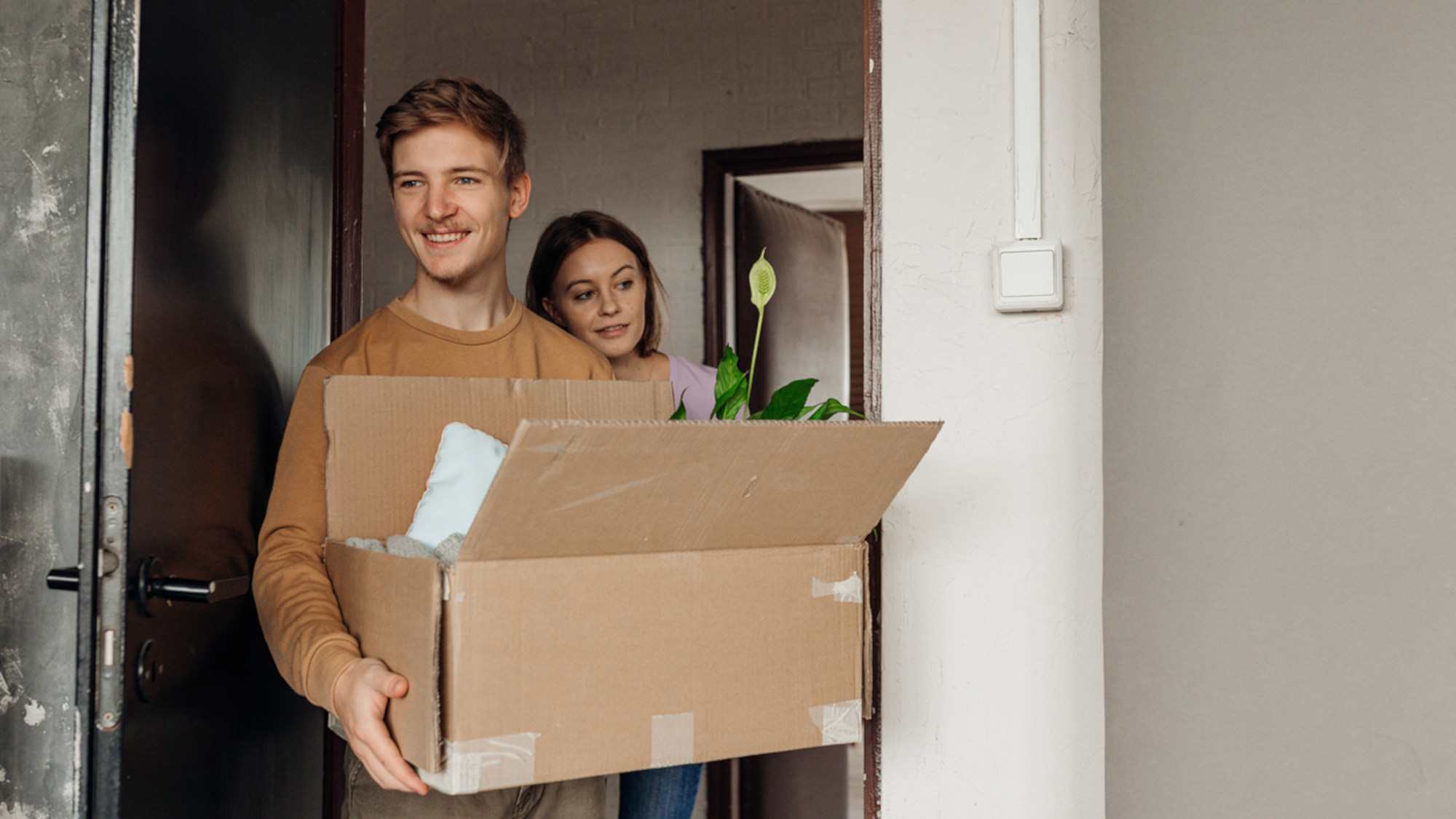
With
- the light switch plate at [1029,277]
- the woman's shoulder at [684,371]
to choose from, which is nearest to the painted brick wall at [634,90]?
the woman's shoulder at [684,371]

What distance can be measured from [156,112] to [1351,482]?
139 cm

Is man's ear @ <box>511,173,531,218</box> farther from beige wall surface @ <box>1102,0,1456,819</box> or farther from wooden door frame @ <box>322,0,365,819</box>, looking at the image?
beige wall surface @ <box>1102,0,1456,819</box>

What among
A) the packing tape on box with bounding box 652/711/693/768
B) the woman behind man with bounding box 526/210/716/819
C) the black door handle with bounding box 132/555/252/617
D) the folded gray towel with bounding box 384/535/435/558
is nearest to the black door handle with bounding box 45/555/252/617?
the black door handle with bounding box 132/555/252/617

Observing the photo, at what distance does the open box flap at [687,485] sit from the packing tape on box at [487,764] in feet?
0.54

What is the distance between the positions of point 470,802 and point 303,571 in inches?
14.2

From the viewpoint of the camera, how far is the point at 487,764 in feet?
2.79

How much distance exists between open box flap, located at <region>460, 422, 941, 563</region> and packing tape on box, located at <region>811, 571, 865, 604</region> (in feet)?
0.16

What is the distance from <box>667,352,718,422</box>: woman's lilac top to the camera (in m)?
2.00

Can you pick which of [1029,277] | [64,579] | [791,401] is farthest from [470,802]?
[1029,277]

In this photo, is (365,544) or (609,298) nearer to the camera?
(365,544)

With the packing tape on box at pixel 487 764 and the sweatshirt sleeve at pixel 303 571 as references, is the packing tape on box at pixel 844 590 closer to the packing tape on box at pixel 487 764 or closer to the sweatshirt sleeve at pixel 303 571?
the packing tape on box at pixel 487 764

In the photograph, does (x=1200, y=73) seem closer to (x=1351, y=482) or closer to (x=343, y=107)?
(x=1351, y=482)

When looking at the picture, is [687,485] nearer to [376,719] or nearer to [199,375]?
[376,719]

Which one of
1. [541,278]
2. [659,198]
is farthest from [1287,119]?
[659,198]
